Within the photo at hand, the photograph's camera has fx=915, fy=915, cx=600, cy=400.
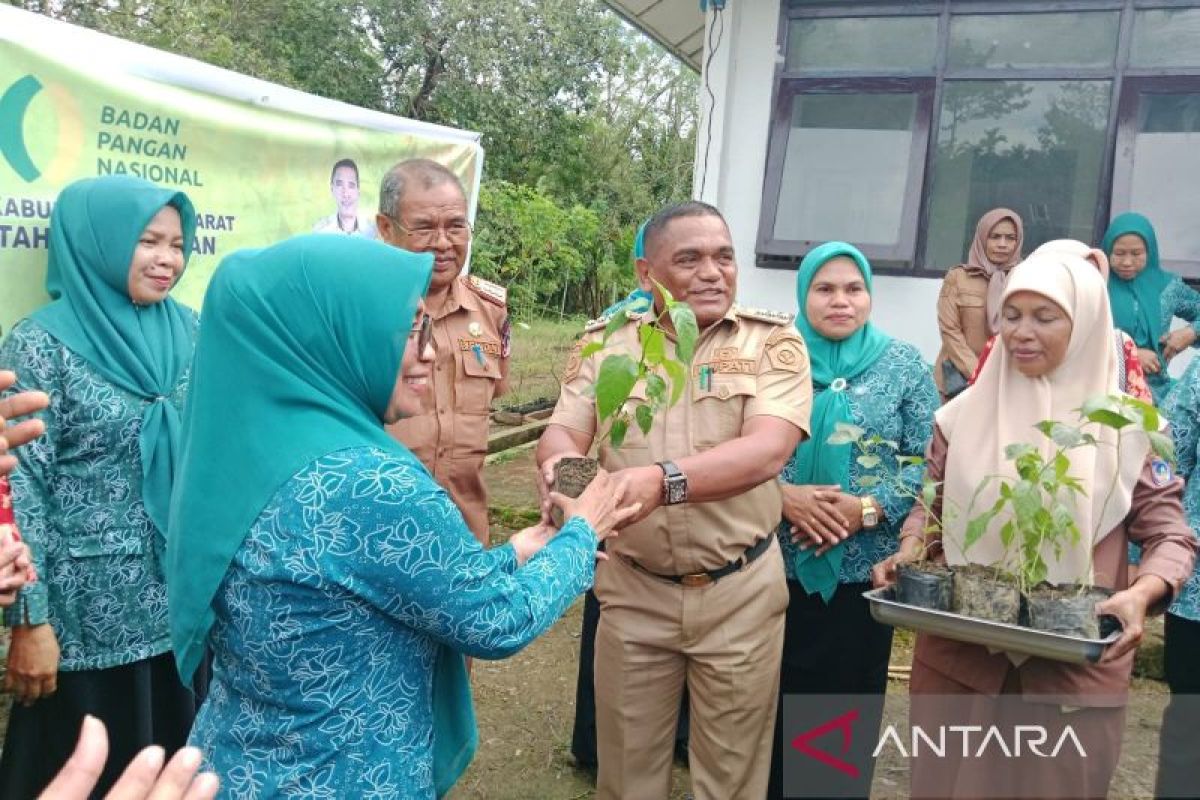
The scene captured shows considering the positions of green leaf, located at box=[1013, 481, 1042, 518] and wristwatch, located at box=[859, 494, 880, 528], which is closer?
green leaf, located at box=[1013, 481, 1042, 518]

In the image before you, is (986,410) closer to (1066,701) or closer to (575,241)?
(1066,701)

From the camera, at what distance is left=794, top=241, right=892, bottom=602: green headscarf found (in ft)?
8.74

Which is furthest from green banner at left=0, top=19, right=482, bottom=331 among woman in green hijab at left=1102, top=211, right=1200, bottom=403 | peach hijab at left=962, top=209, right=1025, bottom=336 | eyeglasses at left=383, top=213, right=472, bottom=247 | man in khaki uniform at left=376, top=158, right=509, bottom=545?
woman in green hijab at left=1102, top=211, right=1200, bottom=403

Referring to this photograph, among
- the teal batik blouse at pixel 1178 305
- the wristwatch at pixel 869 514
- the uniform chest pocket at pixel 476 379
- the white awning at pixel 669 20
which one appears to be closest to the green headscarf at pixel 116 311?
the uniform chest pocket at pixel 476 379

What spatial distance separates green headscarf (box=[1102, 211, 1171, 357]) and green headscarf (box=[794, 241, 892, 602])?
9.16ft

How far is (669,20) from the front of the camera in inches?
281

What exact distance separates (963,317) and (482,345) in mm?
3025

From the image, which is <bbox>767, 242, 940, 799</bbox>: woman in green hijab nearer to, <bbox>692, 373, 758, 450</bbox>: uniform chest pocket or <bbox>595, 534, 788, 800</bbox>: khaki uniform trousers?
<bbox>595, 534, 788, 800</bbox>: khaki uniform trousers

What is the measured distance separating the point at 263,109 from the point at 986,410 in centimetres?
276

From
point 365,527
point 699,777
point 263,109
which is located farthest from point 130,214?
point 699,777

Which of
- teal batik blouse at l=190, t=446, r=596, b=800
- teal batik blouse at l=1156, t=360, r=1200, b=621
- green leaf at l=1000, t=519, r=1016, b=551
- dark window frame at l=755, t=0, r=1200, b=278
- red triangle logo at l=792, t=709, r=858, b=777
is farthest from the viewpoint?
dark window frame at l=755, t=0, r=1200, b=278

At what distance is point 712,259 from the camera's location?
7.75ft

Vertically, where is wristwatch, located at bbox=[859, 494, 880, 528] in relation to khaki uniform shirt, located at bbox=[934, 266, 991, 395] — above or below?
below

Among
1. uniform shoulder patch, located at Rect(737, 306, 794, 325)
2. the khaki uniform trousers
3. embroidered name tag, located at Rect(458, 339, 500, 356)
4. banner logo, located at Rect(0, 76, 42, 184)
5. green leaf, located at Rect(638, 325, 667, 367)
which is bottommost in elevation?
the khaki uniform trousers
